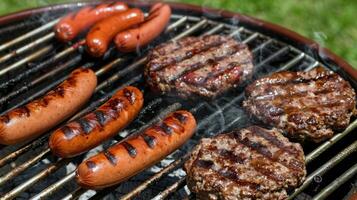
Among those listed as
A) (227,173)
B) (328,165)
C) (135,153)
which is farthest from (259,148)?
(135,153)

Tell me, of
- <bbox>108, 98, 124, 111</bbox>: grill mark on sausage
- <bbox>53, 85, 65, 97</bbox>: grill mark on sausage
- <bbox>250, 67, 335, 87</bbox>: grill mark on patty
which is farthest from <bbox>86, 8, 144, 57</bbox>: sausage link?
<bbox>250, 67, 335, 87</bbox>: grill mark on patty

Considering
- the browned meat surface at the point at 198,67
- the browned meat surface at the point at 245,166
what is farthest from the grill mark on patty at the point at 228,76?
the browned meat surface at the point at 245,166

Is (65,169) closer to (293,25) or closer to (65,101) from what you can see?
(65,101)

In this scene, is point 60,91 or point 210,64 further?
point 210,64

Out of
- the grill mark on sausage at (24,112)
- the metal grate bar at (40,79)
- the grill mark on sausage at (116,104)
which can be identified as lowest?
the grill mark on sausage at (116,104)

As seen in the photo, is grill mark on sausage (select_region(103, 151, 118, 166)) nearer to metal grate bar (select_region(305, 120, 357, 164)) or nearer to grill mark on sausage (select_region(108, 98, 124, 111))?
grill mark on sausage (select_region(108, 98, 124, 111))

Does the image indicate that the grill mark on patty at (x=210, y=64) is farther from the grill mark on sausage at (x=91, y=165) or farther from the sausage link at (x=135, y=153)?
the grill mark on sausage at (x=91, y=165)

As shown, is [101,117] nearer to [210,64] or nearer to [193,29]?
[210,64]
